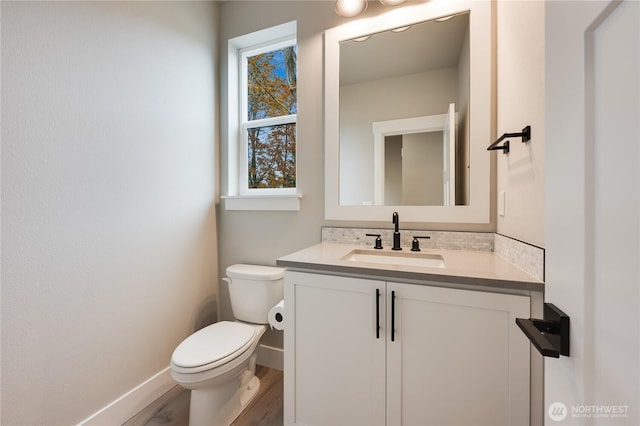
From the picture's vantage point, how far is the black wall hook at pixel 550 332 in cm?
41

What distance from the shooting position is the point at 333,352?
111 centimetres

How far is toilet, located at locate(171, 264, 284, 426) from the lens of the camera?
49.6 inches

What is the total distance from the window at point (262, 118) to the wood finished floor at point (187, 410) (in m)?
1.15

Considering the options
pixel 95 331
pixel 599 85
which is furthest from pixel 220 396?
pixel 599 85

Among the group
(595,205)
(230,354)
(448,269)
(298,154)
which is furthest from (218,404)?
(595,205)

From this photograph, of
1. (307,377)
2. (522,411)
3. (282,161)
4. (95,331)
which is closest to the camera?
(522,411)

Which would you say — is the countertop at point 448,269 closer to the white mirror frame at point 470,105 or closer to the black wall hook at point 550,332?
the white mirror frame at point 470,105

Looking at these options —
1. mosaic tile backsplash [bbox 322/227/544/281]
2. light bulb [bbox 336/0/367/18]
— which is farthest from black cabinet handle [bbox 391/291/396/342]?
light bulb [bbox 336/0/367/18]

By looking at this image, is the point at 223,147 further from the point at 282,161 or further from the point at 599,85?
the point at 599,85

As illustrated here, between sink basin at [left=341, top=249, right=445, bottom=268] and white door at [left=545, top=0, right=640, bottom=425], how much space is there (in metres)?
0.89

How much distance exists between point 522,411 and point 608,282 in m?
0.82

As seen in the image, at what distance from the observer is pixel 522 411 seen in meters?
0.86

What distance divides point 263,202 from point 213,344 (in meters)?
0.91

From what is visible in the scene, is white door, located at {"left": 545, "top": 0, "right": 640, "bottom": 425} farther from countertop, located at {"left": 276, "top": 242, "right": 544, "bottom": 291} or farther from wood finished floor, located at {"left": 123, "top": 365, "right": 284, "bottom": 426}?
wood finished floor, located at {"left": 123, "top": 365, "right": 284, "bottom": 426}
